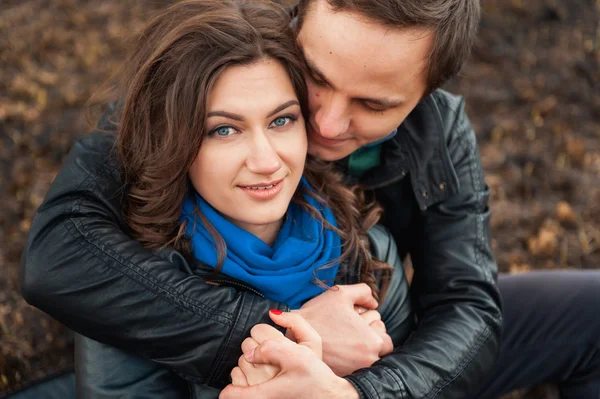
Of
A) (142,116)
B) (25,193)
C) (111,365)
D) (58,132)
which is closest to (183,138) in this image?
(142,116)

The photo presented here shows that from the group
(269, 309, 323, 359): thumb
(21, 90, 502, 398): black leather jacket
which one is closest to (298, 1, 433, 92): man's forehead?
(21, 90, 502, 398): black leather jacket

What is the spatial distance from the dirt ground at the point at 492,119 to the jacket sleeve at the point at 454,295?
3.25 ft

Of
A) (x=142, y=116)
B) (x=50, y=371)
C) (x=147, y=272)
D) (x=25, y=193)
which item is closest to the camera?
(x=147, y=272)

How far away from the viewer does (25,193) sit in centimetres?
442

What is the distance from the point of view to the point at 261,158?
2273mm

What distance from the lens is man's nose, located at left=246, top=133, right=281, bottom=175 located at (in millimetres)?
2275

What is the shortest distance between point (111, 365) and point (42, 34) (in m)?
4.67

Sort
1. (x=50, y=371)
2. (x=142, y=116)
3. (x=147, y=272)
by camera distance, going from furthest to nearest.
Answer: (x=50, y=371), (x=142, y=116), (x=147, y=272)

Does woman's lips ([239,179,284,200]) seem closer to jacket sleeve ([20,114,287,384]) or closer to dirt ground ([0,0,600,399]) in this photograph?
jacket sleeve ([20,114,287,384])

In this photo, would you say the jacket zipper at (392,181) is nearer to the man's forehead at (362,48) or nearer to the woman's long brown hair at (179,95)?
the woman's long brown hair at (179,95)

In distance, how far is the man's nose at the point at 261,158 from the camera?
2.28 m

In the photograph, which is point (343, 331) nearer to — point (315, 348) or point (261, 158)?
point (315, 348)

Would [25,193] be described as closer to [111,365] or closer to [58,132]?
[58,132]

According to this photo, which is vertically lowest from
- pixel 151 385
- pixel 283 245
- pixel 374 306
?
pixel 151 385
